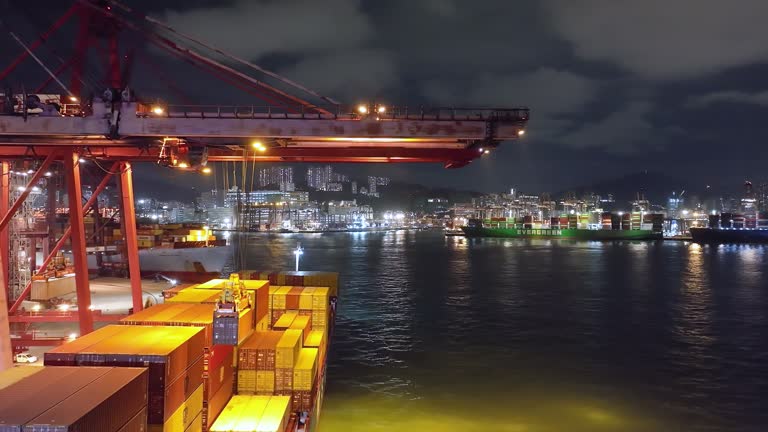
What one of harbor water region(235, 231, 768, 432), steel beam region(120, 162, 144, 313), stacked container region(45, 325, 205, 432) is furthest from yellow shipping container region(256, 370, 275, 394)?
steel beam region(120, 162, 144, 313)

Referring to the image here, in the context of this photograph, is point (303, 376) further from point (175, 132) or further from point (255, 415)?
point (175, 132)

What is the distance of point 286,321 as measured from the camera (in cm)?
1806

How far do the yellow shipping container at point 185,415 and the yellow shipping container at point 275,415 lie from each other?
1.80m

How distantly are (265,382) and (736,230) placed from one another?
15054 centimetres

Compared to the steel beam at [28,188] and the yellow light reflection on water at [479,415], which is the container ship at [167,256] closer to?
the steel beam at [28,188]

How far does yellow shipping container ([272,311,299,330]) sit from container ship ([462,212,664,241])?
464ft

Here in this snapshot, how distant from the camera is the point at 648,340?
29859 mm

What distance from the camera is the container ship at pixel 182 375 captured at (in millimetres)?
6621

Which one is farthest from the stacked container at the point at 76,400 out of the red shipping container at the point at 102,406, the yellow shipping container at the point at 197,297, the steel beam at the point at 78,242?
the steel beam at the point at 78,242

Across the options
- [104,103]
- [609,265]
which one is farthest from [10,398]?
[609,265]

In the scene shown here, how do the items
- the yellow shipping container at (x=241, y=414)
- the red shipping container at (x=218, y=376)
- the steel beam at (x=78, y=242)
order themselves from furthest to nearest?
the steel beam at (x=78, y=242), the yellow shipping container at (x=241, y=414), the red shipping container at (x=218, y=376)

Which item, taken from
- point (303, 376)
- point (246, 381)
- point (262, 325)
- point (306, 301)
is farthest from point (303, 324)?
point (246, 381)

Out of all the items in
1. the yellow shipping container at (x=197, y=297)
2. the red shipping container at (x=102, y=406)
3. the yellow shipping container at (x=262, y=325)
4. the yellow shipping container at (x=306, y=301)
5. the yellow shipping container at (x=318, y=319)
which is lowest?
the yellow shipping container at (x=318, y=319)

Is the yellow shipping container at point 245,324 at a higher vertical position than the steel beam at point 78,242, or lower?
lower
